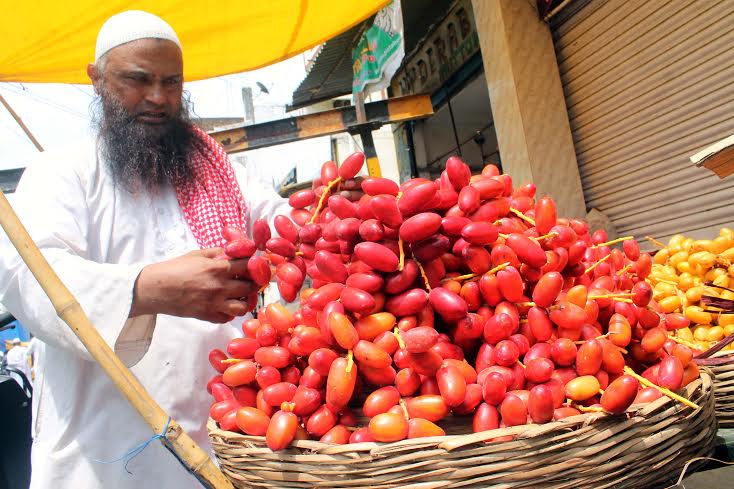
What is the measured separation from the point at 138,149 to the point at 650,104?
140 inches

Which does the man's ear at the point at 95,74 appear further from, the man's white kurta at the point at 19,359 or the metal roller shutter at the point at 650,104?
the man's white kurta at the point at 19,359

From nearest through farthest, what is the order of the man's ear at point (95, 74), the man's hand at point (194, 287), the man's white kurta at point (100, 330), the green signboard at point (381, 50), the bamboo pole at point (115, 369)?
the bamboo pole at point (115, 369) → the man's hand at point (194, 287) → the man's white kurta at point (100, 330) → the man's ear at point (95, 74) → the green signboard at point (381, 50)

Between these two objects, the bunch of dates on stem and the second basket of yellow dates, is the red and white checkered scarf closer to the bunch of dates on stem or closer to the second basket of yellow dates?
the bunch of dates on stem

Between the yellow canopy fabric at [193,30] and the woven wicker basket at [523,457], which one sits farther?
the yellow canopy fabric at [193,30]

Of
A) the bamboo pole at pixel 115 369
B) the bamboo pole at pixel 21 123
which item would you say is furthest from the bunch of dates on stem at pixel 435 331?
Answer: the bamboo pole at pixel 21 123

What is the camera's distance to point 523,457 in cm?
91

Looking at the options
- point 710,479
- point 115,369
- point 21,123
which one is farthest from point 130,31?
point 710,479

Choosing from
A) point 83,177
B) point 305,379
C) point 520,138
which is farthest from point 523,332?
point 520,138

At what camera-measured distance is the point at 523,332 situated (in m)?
1.24

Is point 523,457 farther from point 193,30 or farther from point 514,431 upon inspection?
point 193,30

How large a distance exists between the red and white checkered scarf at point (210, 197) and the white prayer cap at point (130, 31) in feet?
1.57

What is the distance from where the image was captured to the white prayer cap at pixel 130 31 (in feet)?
6.38

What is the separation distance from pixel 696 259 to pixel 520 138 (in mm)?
2133

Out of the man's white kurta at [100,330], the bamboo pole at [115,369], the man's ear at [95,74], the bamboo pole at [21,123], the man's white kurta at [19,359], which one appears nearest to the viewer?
the bamboo pole at [115,369]
